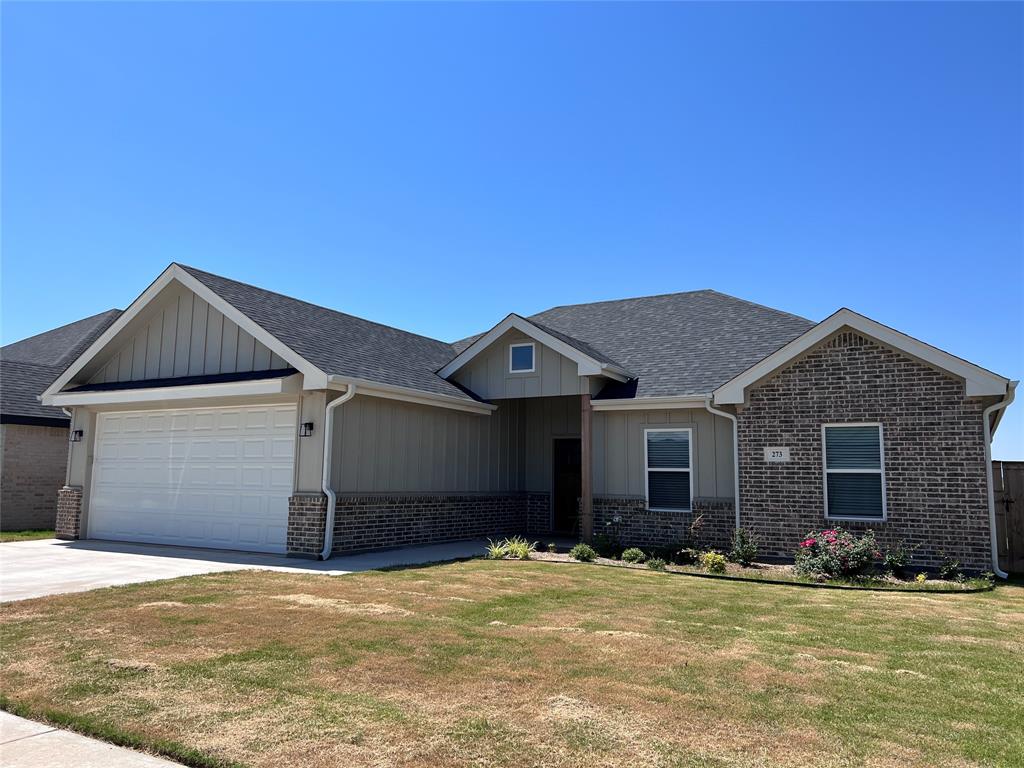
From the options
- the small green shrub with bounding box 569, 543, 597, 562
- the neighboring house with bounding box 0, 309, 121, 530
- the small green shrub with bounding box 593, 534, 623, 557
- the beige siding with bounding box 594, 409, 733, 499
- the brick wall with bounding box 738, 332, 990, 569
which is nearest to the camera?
the brick wall with bounding box 738, 332, 990, 569

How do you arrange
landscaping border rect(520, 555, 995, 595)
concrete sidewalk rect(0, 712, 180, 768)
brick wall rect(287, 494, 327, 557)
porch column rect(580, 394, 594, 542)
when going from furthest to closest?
porch column rect(580, 394, 594, 542) → brick wall rect(287, 494, 327, 557) → landscaping border rect(520, 555, 995, 595) → concrete sidewalk rect(0, 712, 180, 768)

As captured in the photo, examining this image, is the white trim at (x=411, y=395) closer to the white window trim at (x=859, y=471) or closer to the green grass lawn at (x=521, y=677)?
the green grass lawn at (x=521, y=677)

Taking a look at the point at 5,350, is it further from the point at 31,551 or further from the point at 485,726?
the point at 485,726

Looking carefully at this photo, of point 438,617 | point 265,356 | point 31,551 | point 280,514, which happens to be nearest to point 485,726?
point 438,617

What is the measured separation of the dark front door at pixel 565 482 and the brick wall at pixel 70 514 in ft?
35.6

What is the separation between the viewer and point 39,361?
2316cm

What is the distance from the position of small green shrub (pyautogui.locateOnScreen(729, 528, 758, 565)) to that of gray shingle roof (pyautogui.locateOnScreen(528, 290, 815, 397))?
281 cm

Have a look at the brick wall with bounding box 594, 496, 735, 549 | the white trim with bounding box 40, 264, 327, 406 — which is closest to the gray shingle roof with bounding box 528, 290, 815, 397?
the brick wall with bounding box 594, 496, 735, 549

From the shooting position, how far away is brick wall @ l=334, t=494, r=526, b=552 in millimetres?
12859

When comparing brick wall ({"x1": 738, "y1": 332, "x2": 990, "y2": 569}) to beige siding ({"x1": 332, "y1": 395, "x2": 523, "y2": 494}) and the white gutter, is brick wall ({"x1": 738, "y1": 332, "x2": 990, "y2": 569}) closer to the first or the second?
the white gutter

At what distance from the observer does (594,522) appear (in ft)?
48.9

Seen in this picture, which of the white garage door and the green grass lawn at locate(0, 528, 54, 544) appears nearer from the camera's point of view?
the white garage door

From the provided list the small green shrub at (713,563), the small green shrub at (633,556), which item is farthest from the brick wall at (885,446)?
the small green shrub at (633,556)

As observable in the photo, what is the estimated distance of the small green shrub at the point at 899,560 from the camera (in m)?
10.9
